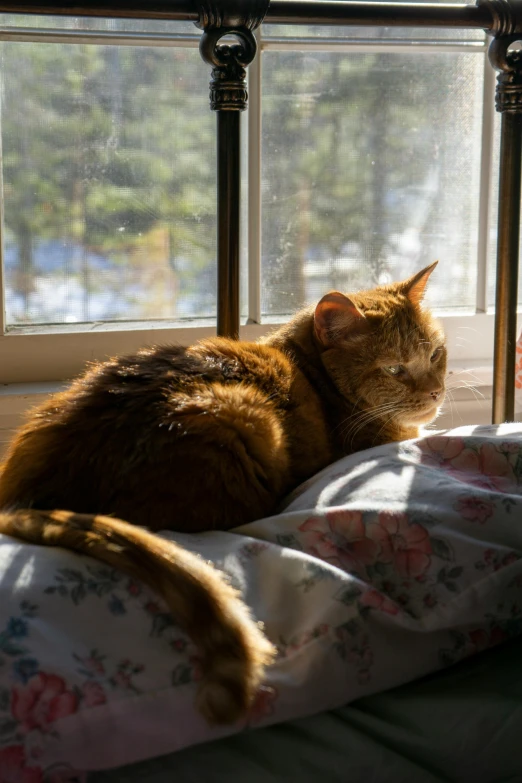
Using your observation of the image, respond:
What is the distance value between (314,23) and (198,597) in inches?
39.7

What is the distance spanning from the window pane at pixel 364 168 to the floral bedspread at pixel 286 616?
0.98m

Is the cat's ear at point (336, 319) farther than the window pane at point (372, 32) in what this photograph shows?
No

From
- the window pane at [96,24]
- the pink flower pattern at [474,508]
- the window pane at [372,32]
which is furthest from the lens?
the window pane at [372,32]

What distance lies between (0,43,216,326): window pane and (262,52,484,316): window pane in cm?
16

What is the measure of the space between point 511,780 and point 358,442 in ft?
2.33

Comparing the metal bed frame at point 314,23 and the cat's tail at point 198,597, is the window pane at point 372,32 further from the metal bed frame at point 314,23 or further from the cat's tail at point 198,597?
the cat's tail at point 198,597

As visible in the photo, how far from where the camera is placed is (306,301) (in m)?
1.92

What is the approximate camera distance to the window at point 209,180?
170cm

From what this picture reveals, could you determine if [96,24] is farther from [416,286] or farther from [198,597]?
[198,597]

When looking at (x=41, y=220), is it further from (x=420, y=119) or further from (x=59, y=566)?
(x=59, y=566)

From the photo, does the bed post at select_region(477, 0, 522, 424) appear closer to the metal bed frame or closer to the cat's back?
the metal bed frame

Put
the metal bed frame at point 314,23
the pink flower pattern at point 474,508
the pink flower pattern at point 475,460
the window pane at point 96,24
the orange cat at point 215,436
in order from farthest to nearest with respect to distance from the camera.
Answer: the window pane at point 96,24
the metal bed frame at point 314,23
the pink flower pattern at point 475,460
the pink flower pattern at point 474,508
the orange cat at point 215,436

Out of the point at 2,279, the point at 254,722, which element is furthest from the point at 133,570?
the point at 2,279

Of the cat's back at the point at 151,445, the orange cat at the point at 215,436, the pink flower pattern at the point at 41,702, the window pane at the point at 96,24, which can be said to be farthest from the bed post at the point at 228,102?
the pink flower pattern at the point at 41,702
